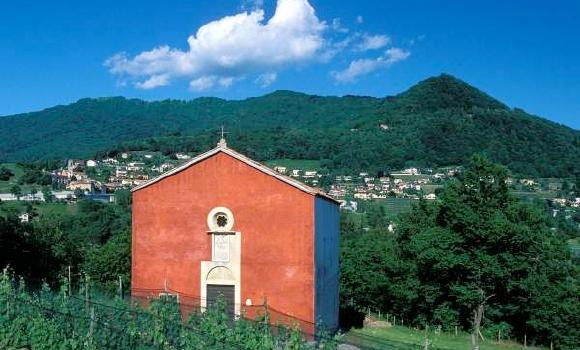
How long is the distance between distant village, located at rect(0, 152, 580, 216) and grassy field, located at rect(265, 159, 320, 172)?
1100mm

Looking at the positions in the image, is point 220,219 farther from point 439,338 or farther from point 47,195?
point 47,195

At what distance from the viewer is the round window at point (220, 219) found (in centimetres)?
2548

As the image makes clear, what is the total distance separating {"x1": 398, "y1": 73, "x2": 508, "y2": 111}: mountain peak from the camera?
559 feet

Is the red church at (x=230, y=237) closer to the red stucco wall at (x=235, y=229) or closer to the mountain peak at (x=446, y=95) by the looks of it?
the red stucco wall at (x=235, y=229)

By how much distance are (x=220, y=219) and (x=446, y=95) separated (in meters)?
155

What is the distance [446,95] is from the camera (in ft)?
572

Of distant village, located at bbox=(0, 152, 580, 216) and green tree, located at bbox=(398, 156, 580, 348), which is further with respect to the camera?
distant village, located at bbox=(0, 152, 580, 216)

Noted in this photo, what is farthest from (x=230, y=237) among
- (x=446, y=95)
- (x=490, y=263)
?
(x=446, y=95)

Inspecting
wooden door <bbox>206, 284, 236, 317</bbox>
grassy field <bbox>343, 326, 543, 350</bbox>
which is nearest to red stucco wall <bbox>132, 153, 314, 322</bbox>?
wooden door <bbox>206, 284, 236, 317</bbox>

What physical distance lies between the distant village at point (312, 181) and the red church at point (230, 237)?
82.1 meters

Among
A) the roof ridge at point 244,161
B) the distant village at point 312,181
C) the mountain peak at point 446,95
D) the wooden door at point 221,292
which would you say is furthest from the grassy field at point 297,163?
the wooden door at point 221,292

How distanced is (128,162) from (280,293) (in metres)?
130

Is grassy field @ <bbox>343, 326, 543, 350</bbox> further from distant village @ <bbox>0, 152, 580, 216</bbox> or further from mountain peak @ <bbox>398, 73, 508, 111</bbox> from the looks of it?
mountain peak @ <bbox>398, 73, 508, 111</bbox>

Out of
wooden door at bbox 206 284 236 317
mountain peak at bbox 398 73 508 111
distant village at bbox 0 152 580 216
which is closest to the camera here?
wooden door at bbox 206 284 236 317
